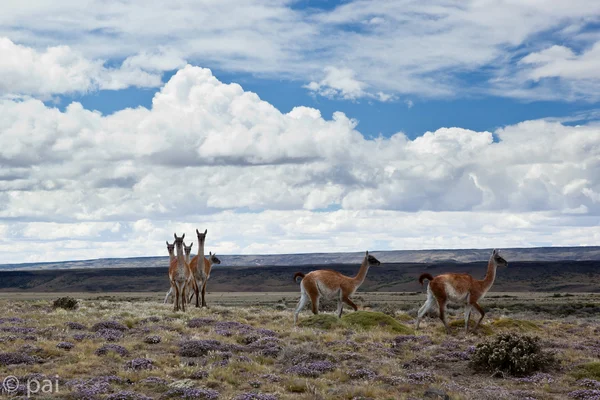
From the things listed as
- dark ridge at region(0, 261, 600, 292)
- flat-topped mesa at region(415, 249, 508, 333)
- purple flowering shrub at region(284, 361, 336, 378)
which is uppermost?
flat-topped mesa at region(415, 249, 508, 333)

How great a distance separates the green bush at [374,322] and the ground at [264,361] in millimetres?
73

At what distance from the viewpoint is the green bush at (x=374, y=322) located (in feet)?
69.4

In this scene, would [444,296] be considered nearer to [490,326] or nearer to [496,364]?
[490,326]

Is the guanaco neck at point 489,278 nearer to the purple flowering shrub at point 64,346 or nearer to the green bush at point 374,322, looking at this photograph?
the green bush at point 374,322

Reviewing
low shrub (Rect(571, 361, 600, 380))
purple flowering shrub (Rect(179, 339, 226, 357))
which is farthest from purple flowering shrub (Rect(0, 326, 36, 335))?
low shrub (Rect(571, 361, 600, 380))

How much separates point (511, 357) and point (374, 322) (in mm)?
7279

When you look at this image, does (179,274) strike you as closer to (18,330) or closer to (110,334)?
(110,334)

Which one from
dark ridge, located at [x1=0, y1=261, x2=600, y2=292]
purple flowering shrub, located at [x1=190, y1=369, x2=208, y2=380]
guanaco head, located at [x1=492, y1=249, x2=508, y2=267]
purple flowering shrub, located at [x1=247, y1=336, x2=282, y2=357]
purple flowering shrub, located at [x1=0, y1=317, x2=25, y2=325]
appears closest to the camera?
purple flowering shrub, located at [x1=190, y1=369, x2=208, y2=380]

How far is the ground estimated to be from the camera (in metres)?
12.4

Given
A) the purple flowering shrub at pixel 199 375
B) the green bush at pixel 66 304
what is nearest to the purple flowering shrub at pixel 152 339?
the purple flowering shrub at pixel 199 375

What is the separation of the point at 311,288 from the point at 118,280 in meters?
151

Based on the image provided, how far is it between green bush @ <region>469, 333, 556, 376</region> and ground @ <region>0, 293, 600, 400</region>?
37 centimetres

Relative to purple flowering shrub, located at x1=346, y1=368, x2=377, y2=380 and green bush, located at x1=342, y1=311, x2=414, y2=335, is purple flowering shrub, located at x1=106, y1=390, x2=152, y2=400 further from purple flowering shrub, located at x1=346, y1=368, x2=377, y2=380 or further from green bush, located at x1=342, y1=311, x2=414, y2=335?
green bush, located at x1=342, y1=311, x2=414, y2=335

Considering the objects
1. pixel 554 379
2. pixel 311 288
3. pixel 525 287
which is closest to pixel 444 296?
pixel 311 288
